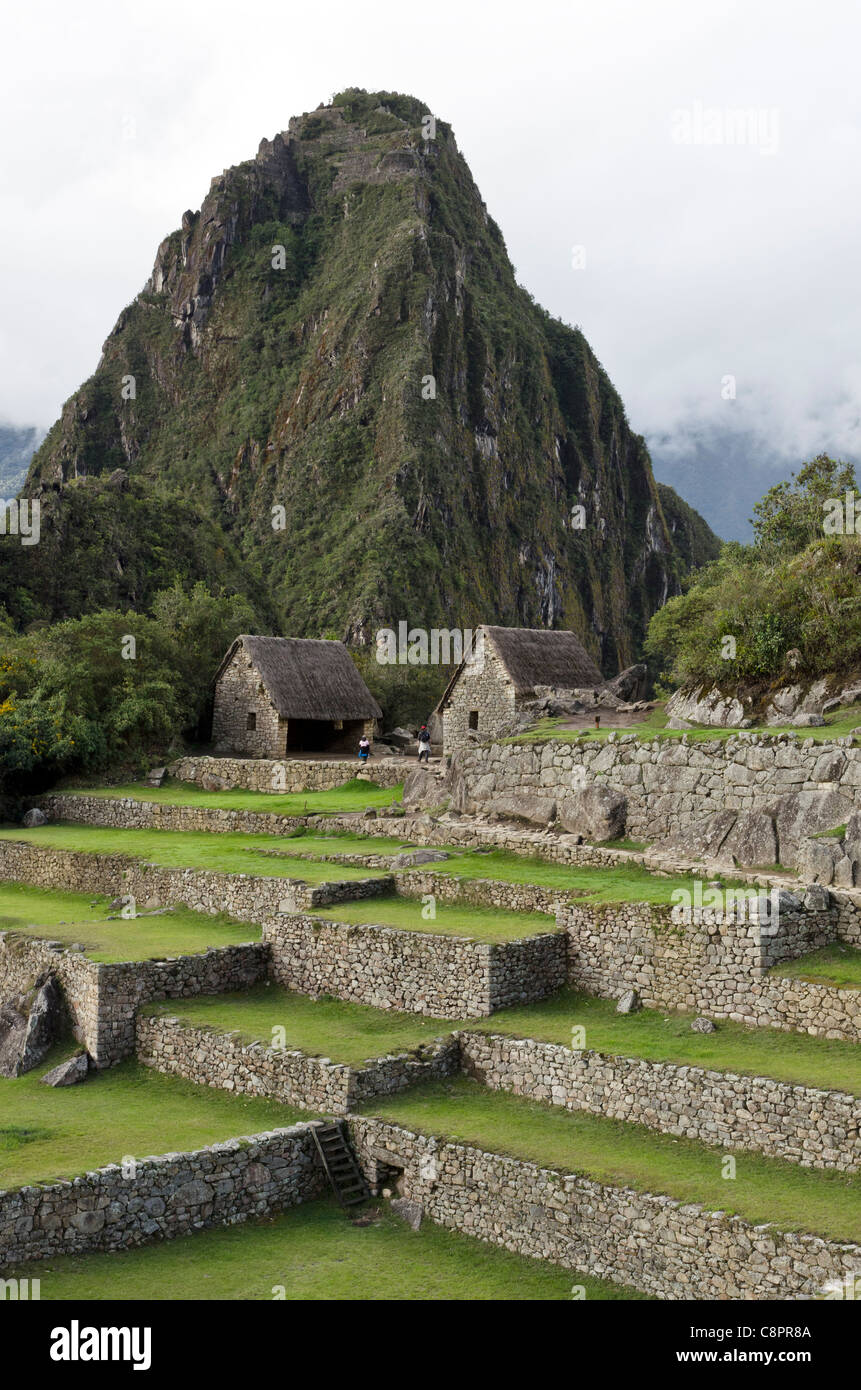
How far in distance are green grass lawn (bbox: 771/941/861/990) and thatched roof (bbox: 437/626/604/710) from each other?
14.0 meters

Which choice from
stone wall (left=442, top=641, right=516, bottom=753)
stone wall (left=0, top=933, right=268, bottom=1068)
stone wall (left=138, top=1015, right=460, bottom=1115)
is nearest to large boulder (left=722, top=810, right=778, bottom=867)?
stone wall (left=138, top=1015, right=460, bottom=1115)

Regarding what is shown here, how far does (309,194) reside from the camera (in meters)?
164

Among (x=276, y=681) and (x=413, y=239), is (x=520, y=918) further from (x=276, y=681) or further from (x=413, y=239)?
(x=413, y=239)

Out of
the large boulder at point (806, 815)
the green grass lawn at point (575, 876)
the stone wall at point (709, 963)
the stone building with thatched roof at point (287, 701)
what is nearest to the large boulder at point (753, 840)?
the large boulder at point (806, 815)

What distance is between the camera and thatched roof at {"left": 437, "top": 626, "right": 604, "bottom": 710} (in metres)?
27.7

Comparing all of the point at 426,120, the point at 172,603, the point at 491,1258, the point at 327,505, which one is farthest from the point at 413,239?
the point at 491,1258

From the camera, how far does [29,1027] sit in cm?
1584

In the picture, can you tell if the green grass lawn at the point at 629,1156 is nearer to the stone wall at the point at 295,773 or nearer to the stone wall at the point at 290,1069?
the stone wall at the point at 290,1069

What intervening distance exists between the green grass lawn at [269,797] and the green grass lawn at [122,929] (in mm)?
4706

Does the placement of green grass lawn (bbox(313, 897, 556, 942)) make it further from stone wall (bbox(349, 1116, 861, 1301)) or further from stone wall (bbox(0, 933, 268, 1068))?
stone wall (bbox(349, 1116, 861, 1301))

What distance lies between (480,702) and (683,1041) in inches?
608

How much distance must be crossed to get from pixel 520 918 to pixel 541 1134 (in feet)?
15.2

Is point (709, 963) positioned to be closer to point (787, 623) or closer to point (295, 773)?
Answer: point (787, 623)
